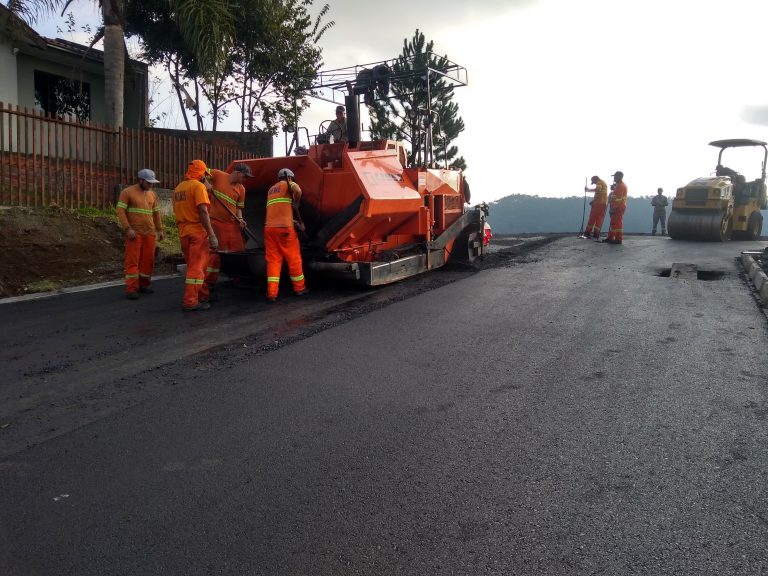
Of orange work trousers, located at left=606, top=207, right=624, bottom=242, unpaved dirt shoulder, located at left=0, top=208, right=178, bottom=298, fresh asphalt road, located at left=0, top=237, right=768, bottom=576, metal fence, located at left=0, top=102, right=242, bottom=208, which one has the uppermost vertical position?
metal fence, located at left=0, top=102, right=242, bottom=208

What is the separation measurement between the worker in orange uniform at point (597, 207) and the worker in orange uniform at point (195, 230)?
10682 mm

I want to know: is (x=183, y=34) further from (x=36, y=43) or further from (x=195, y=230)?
(x=195, y=230)

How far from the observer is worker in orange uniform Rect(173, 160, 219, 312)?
22.3 feet

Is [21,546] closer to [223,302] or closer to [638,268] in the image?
[223,302]

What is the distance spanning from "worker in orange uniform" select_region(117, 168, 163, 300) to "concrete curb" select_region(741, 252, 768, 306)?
7.46 metres

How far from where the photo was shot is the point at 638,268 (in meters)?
9.86

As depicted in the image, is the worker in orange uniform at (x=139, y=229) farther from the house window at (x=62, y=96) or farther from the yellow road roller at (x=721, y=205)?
the yellow road roller at (x=721, y=205)

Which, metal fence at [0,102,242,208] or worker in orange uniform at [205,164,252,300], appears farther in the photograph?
metal fence at [0,102,242,208]

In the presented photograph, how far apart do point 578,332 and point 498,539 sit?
11.9ft

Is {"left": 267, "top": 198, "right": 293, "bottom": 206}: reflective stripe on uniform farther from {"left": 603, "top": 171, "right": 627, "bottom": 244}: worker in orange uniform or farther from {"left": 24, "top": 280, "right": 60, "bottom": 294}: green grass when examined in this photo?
{"left": 603, "top": 171, "right": 627, "bottom": 244}: worker in orange uniform

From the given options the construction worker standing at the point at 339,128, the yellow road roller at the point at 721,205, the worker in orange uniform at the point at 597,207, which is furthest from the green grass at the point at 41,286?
the yellow road roller at the point at 721,205

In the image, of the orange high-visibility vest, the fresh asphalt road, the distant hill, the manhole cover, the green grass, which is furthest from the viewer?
the distant hill

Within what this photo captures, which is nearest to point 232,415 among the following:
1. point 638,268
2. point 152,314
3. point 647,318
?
point 152,314

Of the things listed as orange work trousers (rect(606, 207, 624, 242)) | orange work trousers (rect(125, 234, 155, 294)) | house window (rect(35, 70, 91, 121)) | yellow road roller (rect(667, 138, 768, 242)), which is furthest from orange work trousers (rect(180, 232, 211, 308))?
yellow road roller (rect(667, 138, 768, 242))
